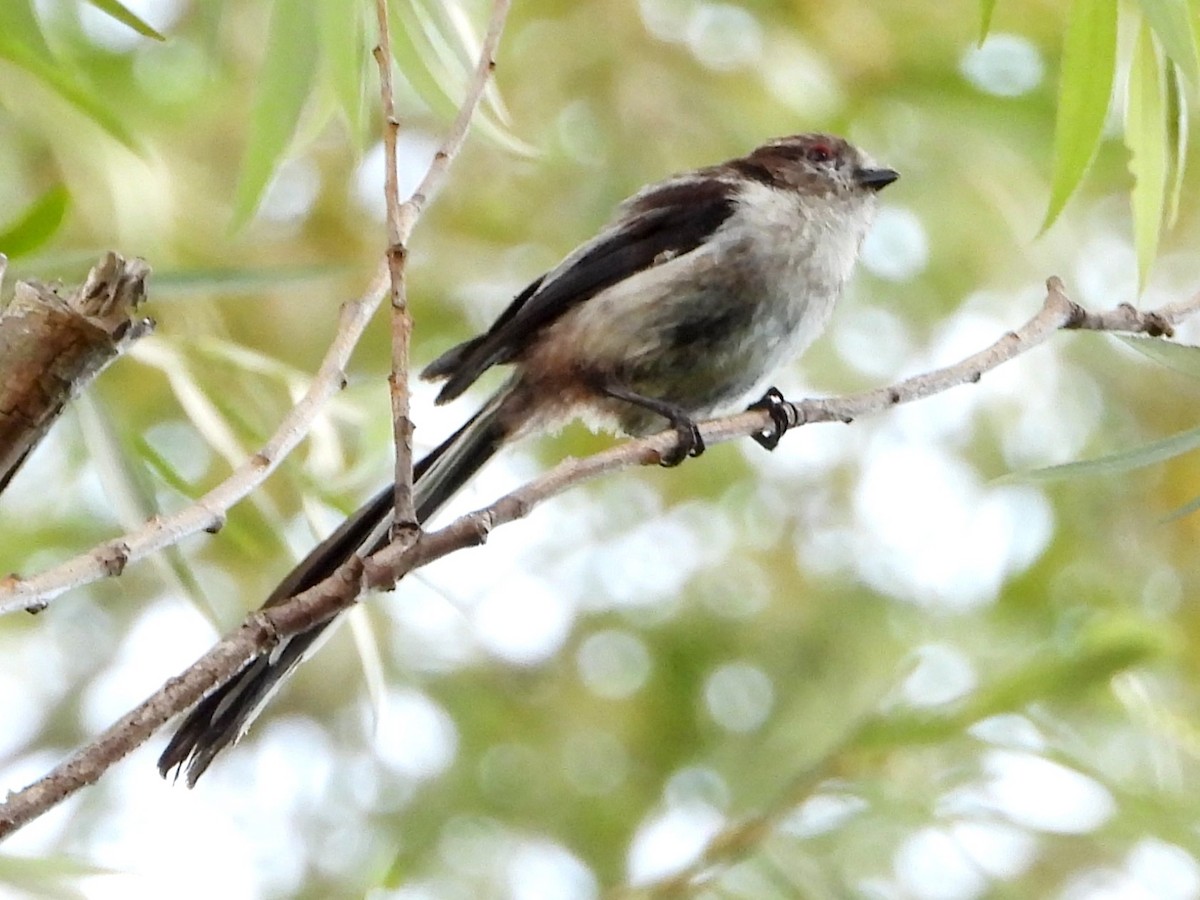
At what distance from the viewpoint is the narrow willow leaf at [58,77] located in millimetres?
1803

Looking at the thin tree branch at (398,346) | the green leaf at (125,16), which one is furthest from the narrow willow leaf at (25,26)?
the thin tree branch at (398,346)

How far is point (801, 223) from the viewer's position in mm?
2502

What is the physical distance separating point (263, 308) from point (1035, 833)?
205 cm

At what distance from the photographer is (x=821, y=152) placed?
9.39ft

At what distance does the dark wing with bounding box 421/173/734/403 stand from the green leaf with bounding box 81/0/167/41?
2.44 ft

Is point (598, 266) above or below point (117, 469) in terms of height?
above

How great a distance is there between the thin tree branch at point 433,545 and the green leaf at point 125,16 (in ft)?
2.25

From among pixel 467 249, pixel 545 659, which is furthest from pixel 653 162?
pixel 545 659

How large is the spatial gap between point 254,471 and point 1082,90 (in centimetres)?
113

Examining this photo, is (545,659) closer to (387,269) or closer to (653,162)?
(653,162)

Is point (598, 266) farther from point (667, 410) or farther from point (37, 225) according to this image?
point (37, 225)

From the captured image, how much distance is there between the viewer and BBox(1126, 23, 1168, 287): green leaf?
1.90 m

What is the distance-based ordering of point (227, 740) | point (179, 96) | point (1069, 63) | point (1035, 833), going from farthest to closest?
point (179, 96) < point (1035, 833) < point (1069, 63) < point (227, 740)

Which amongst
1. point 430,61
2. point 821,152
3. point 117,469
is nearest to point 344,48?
point 430,61
